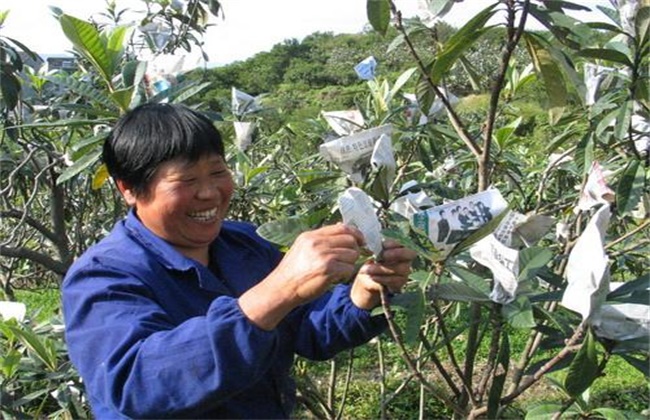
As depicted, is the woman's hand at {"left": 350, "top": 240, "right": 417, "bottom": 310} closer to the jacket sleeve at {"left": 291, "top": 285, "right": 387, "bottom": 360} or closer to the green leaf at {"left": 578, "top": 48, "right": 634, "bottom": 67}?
the jacket sleeve at {"left": 291, "top": 285, "right": 387, "bottom": 360}

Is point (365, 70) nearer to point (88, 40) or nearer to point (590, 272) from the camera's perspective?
point (88, 40)

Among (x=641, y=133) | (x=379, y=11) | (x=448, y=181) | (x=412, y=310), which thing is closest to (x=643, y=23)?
(x=641, y=133)

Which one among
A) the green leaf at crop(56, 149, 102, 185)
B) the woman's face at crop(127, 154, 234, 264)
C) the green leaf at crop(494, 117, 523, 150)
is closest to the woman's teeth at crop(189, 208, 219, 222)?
the woman's face at crop(127, 154, 234, 264)

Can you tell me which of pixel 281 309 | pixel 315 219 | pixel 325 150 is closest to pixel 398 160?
pixel 315 219

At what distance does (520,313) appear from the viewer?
1.06 meters

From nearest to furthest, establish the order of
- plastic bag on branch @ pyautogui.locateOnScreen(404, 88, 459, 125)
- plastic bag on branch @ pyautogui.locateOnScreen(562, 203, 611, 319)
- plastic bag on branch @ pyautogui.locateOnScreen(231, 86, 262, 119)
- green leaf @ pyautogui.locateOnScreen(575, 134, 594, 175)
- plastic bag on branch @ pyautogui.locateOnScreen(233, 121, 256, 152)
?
plastic bag on branch @ pyautogui.locateOnScreen(562, 203, 611, 319)
green leaf @ pyautogui.locateOnScreen(575, 134, 594, 175)
plastic bag on branch @ pyautogui.locateOnScreen(404, 88, 459, 125)
plastic bag on branch @ pyautogui.locateOnScreen(233, 121, 256, 152)
plastic bag on branch @ pyautogui.locateOnScreen(231, 86, 262, 119)

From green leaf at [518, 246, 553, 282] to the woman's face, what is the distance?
50cm

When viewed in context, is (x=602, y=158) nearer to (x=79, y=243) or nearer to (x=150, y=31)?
(x=150, y=31)

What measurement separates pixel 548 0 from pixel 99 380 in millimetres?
846

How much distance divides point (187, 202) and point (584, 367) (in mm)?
637

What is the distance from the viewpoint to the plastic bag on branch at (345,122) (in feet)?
6.34

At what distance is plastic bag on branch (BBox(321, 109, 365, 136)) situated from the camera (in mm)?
1934

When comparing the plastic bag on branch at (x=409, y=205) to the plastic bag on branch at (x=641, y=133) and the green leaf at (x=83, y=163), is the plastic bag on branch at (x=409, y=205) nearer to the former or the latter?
the plastic bag on branch at (x=641, y=133)

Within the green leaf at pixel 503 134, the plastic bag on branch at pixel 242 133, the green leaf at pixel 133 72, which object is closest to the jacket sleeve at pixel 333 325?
the green leaf at pixel 133 72
